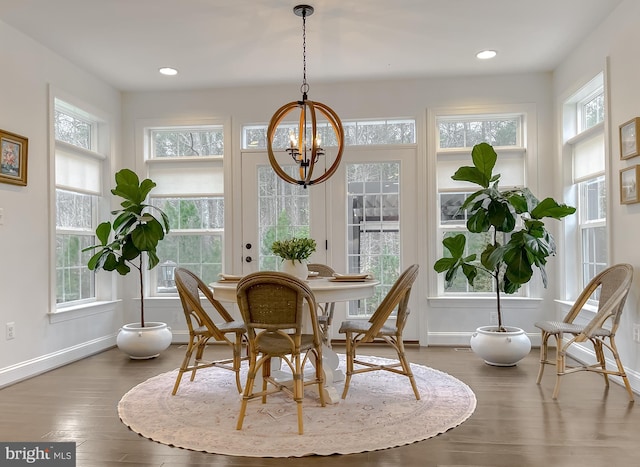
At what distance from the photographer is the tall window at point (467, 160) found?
5.02m

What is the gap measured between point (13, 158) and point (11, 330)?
4.44ft

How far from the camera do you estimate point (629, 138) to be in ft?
11.4

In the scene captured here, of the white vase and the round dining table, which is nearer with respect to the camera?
the round dining table

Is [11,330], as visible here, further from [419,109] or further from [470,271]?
[419,109]

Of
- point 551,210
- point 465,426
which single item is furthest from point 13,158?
point 551,210

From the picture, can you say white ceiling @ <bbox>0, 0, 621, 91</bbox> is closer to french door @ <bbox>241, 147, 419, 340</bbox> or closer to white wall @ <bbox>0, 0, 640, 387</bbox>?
white wall @ <bbox>0, 0, 640, 387</bbox>

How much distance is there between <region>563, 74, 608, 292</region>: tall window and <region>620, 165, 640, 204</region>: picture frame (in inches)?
12.9

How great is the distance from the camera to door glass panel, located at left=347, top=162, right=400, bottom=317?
5.13 meters

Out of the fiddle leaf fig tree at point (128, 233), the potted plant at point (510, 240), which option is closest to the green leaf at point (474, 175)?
the potted plant at point (510, 240)

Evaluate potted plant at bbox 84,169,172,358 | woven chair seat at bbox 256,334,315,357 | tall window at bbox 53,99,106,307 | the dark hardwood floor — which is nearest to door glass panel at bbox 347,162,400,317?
the dark hardwood floor

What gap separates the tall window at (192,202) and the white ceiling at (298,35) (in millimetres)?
737

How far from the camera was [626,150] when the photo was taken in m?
3.52

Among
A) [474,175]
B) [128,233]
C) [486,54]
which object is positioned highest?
[486,54]

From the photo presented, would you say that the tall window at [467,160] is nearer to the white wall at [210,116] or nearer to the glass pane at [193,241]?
the white wall at [210,116]
